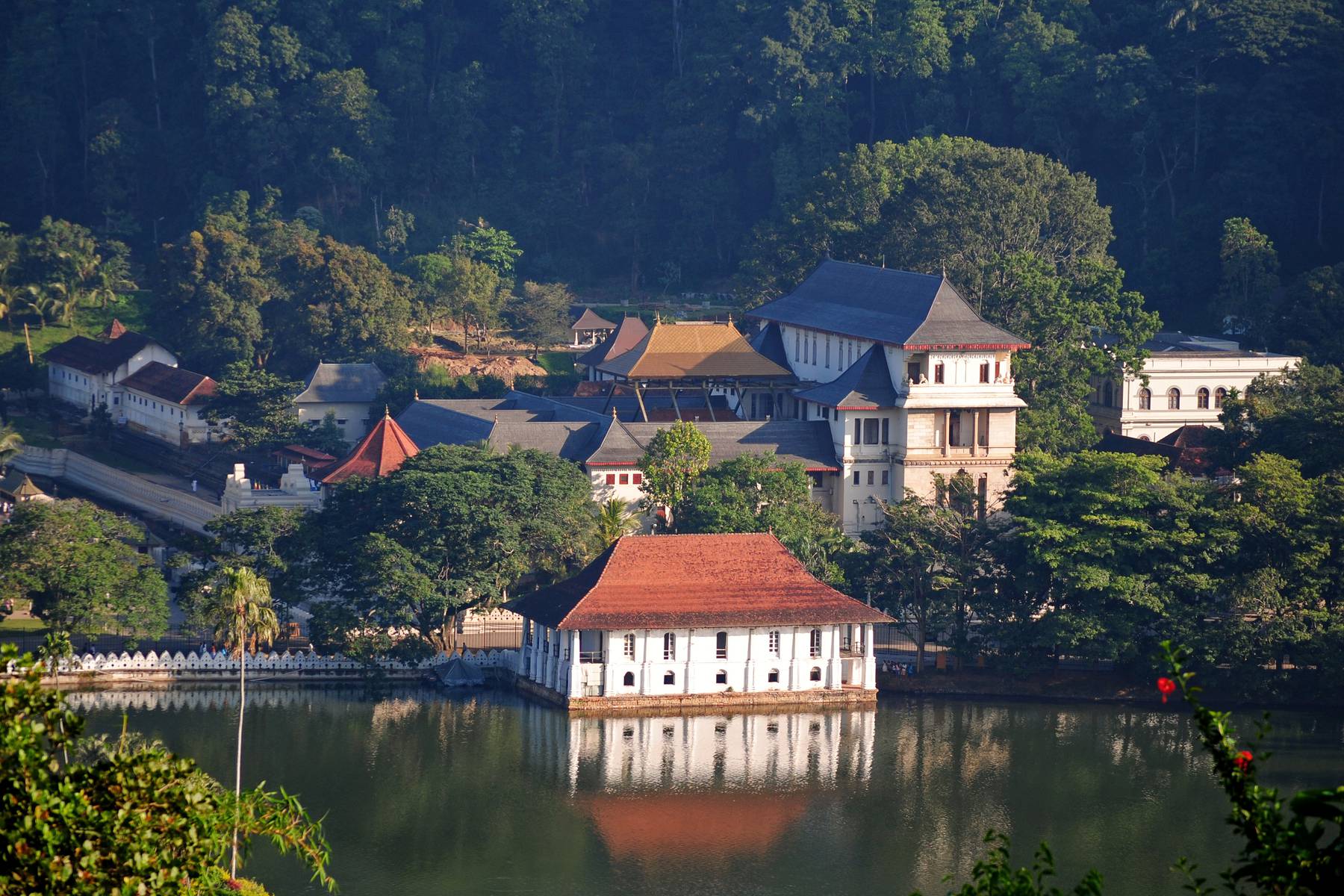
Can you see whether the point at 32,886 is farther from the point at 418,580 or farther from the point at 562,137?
the point at 562,137

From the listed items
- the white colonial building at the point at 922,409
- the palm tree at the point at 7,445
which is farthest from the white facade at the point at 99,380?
the white colonial building at the point at 922,409

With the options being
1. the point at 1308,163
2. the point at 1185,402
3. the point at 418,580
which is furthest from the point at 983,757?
the point at 1308,163

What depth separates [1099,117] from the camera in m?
103

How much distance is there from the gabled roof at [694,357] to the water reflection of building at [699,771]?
70.8 ft

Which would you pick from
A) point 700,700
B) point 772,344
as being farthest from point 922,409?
point 700,700

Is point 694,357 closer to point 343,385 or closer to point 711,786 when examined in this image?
point 343,385

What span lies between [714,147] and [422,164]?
14.3m

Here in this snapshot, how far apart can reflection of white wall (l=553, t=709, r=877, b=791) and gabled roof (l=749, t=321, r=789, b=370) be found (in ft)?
78.7

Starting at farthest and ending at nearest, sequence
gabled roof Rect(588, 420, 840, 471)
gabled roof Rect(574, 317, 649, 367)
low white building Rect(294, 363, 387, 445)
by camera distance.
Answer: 1. gabled roof Rect(574, 317, 649, 367)
2. low white building Rect(294, 363, 387, 445)
3. gabled roof Rect(588, 420, 840, 471)

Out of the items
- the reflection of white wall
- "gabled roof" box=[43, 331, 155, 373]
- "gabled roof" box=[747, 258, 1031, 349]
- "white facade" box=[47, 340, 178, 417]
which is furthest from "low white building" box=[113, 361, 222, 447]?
the reflection of white wall

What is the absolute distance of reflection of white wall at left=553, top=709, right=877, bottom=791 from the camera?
51000 millimetres

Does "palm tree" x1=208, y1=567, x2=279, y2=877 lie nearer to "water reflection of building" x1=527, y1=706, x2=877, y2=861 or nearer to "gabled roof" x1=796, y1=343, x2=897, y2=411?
"water reflection of building" x1=527, y1=706, x2=877, y2=861

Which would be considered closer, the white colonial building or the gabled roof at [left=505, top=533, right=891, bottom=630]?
the gabled roof at [left=505, top=533, right=891, bottom=630]

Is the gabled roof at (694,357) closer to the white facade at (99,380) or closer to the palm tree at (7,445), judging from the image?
the palm tree at (7,445)
